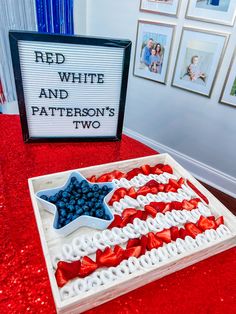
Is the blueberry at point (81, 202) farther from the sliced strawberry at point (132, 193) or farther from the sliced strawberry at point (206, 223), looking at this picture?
the sliced strawberry at point (206, 223)

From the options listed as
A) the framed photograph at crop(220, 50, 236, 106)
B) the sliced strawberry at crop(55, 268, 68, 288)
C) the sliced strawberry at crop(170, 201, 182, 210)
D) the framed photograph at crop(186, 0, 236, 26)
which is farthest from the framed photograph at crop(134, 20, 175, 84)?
the sliced strawberry at crop(55, 268, 68, 288)

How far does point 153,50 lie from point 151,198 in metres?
1.86

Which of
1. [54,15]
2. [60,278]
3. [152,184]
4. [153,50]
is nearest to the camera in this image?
[60,278]

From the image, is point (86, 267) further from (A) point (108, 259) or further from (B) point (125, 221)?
(B) point (125, 221)

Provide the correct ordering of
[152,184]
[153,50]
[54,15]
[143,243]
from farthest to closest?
[153,50]
[54,15]
[152,184]
[143,243]

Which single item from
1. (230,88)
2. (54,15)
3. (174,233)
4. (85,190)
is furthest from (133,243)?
(54,15)

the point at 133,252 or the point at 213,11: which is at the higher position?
the point at 213,11

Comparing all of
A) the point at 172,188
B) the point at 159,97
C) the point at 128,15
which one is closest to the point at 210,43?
the point at 159,97

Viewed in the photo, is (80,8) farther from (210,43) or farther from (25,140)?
(25,140)

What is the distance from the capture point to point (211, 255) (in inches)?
30.2

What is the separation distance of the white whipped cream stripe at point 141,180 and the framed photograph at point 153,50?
1.63 m

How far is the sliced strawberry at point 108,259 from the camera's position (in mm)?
684

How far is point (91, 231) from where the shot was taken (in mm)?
793

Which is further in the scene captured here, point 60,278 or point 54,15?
point 54,15
